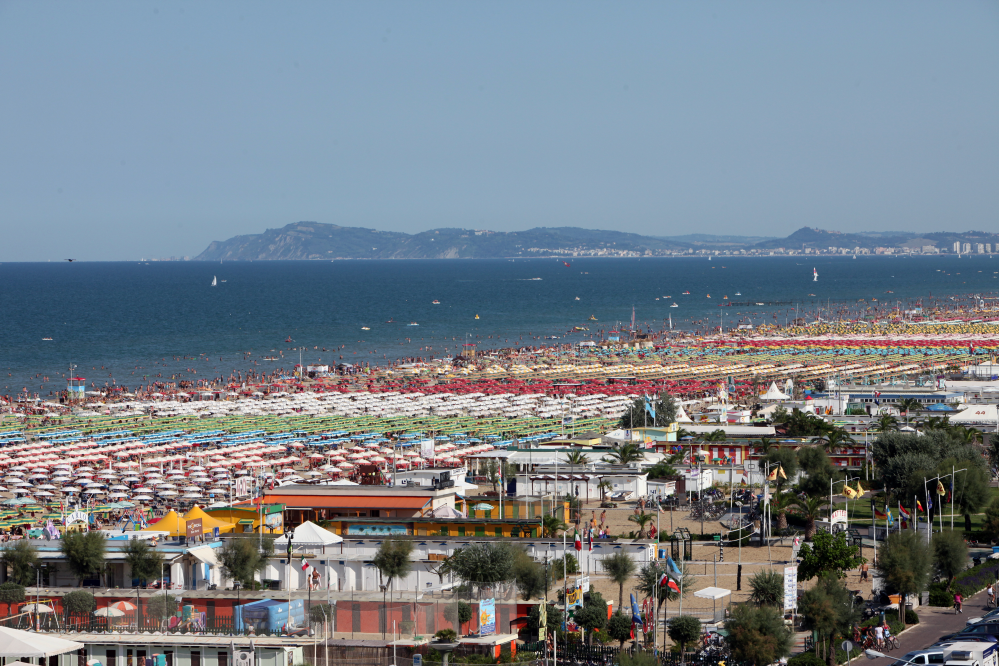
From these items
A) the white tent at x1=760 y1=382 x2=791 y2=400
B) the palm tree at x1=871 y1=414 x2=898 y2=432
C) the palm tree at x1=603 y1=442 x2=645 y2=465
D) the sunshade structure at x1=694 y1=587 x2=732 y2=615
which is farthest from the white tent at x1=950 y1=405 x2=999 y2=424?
the sunshade structure at x1=694 y1=587 x2=732 y2=615

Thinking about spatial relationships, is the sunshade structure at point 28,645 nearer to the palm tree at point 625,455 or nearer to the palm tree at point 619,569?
the palm tree at point 619,569

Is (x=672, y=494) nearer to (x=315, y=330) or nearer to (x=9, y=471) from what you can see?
(x=9, y=471)

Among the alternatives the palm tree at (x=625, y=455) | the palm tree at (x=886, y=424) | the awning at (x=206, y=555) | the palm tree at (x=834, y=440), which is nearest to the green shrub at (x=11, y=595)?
the awning at (x=206, y=555)

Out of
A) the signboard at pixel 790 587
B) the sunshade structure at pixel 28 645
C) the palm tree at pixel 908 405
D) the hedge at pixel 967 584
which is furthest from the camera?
the palm tree at pixel 908 405

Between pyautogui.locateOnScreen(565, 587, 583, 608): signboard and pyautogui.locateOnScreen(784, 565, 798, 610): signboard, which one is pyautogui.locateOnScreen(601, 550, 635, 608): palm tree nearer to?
pyautogui.locateOnScreen(565, 587, 583, 608): signboard

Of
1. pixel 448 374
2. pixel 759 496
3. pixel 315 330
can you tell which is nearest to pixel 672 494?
pixel 759 496

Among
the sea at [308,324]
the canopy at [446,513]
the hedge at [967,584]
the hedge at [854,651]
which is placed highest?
the canopy at [446,513]

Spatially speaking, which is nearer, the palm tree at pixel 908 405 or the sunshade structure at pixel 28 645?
the sunshade structure at pixel 28 645
